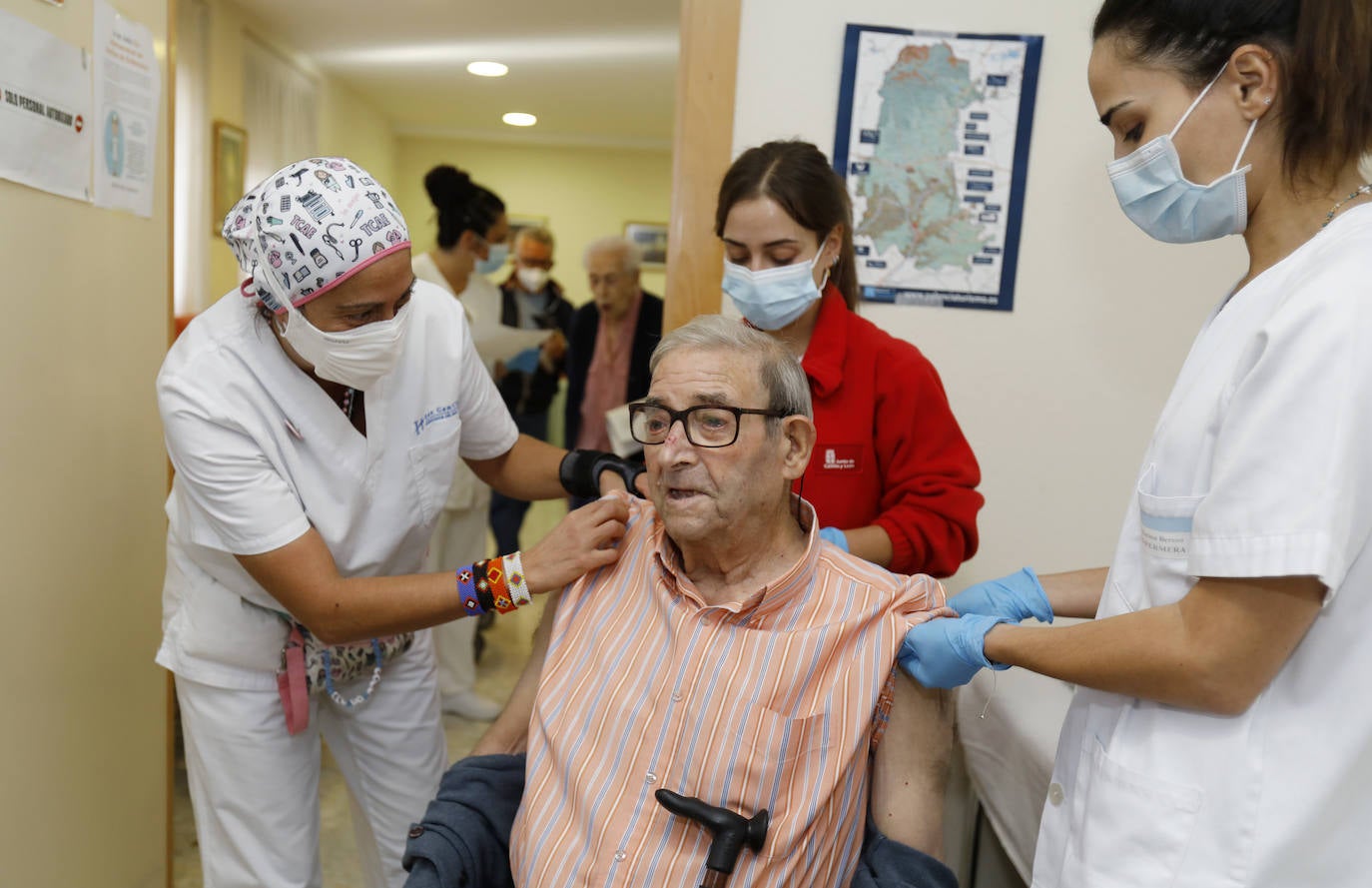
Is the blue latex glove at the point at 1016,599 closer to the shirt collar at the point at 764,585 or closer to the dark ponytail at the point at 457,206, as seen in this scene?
the shirt collar at the point at 764,585

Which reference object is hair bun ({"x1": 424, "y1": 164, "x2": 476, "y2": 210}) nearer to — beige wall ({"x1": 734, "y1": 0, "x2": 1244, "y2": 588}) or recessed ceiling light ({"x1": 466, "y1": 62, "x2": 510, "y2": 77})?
beige wall ({"x1": 734, "y1": 0, "x2": 1244, "y2": 588})

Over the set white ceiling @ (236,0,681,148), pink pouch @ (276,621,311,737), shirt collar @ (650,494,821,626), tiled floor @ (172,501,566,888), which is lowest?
tiled floor @ (172,501,566,888)

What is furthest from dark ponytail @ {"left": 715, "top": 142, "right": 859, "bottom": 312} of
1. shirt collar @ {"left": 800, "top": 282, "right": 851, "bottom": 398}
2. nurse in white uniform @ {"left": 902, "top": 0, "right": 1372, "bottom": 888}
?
nurse in white uniform @ {"left": 902, "top": 0, "right": 1372, "bottom": 888}

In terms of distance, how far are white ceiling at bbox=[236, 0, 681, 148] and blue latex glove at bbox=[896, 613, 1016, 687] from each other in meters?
3.77

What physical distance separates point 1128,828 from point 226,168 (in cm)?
488

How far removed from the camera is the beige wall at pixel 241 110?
4.64m

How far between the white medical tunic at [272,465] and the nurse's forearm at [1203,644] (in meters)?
1.10

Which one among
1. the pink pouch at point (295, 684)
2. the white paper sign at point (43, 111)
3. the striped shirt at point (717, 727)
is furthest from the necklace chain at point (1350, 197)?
the white paper sign at point (43, 111)

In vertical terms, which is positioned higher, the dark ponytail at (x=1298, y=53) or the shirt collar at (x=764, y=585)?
the dark ponytail at (x=1298, y=53)

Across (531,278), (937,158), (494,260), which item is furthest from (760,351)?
(531,278)

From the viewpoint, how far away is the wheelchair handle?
1.18m

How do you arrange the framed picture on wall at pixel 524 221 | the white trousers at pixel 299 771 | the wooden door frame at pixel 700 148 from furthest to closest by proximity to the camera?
the framed picture on wall at pixel 524 221 → the wooden door frame at pixel 700 148 → the white trousers at pixel 299 771

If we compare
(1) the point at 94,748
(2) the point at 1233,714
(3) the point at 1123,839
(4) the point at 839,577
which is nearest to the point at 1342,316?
(2) the point at 1233,714

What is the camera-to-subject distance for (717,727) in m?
1.31
